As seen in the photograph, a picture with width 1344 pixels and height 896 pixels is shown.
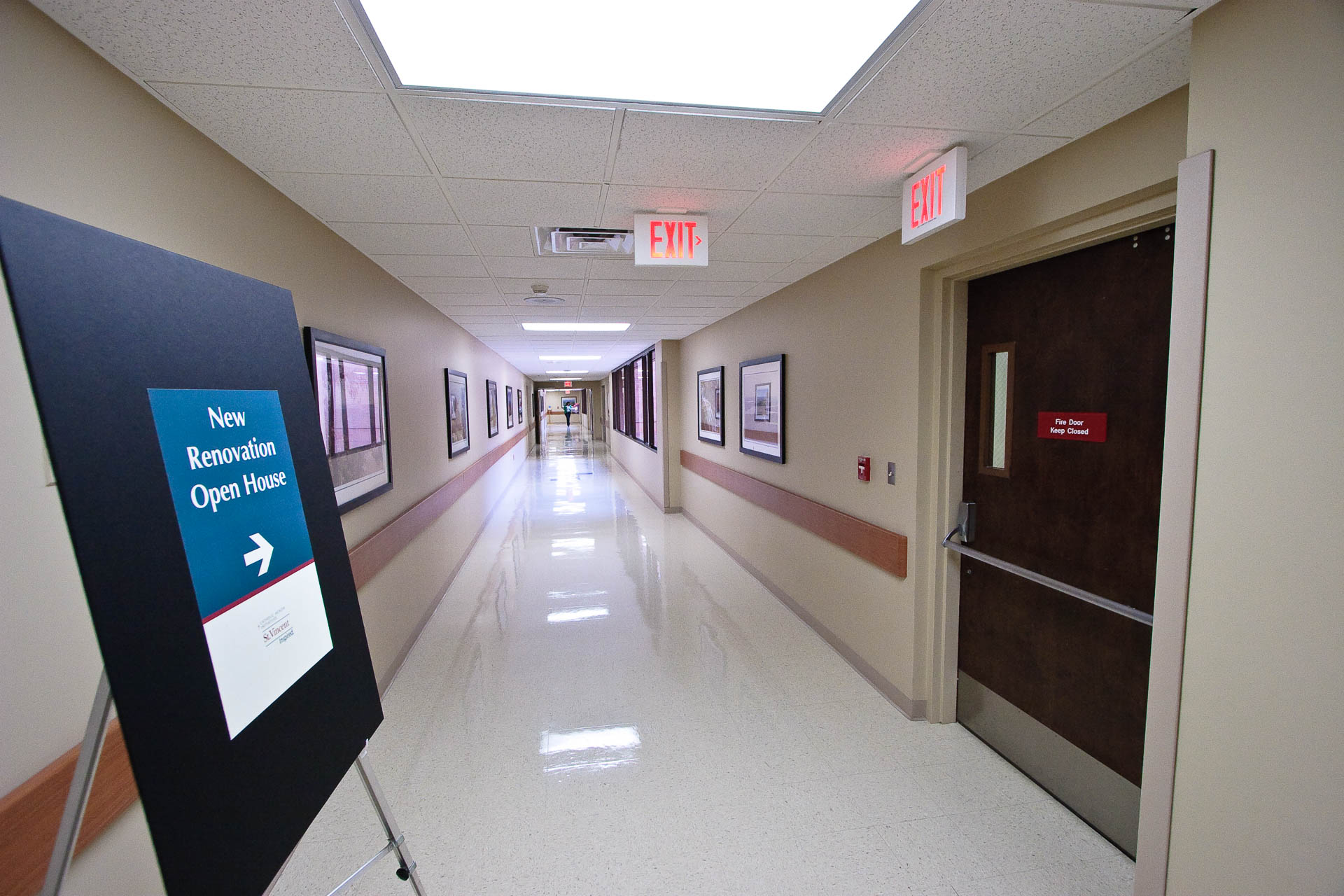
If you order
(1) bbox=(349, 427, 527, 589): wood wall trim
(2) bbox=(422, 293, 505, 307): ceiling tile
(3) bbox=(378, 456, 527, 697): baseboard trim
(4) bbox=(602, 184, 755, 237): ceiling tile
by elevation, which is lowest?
(3) bbox=(378, 456, 527, 697): baseboard trim

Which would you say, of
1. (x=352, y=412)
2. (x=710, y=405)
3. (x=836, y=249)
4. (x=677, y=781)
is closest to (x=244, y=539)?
(x=352, y=412)

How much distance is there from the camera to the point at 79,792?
84 cm

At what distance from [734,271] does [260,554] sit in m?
3.29

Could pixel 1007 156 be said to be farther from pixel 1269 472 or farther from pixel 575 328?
pixel 575 328

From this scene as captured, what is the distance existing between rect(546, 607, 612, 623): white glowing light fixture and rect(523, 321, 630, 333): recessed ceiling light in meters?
3.03

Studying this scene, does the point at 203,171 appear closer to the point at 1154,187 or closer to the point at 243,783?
the point at 243,783

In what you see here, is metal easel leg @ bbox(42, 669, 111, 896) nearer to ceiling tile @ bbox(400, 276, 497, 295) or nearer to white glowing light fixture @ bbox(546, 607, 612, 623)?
ceiling tile @ bbox(400, 276, 497, 295)

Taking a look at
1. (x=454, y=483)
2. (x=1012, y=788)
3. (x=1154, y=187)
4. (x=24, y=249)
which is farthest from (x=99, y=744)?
(x=454, y=483)

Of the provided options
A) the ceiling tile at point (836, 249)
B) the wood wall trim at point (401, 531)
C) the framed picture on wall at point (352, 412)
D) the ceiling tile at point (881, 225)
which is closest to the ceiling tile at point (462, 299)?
the framed picture on wall at point (352, 412)

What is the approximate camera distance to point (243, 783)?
1009 mm

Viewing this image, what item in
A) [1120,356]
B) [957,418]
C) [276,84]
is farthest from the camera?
[957,418]

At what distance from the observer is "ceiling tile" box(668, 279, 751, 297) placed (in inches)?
163

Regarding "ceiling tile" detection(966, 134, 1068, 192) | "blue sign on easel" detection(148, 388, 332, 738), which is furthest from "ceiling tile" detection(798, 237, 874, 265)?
"blue sign on easel" detection(148, 388, 332, 738)

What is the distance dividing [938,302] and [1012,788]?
2.28m
